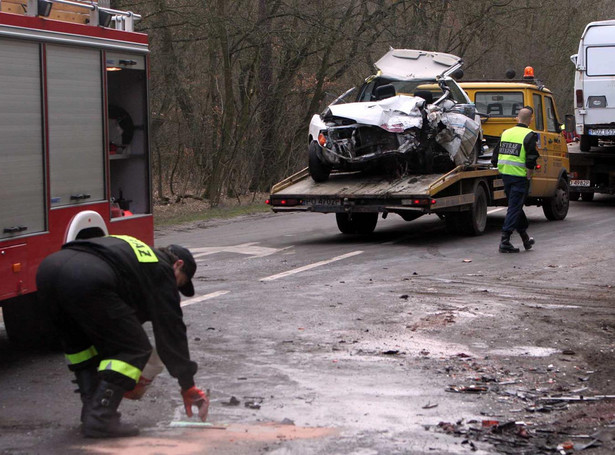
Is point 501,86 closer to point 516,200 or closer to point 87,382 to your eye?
point 516,200

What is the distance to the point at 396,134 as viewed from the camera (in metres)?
13.7

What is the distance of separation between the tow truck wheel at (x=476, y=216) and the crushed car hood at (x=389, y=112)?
165cm

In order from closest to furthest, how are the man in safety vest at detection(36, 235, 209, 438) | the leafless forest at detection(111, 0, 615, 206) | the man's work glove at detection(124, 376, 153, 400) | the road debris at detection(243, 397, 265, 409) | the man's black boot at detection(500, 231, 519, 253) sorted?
the man in safety vest at detection(36, 235, 209, 438)
the man's work glove at detection(124, 376, 153, 400)
the road debris at detection(243, 397, 265, 409)
the man's black boot at detection(500, 231, 519, 253)
the leafless forest at detection(111, 0, 615, 206)

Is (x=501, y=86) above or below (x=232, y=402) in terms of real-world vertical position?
above

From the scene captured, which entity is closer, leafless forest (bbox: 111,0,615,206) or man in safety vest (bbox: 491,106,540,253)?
man in safety vest (bbox: 491,106,540,253)

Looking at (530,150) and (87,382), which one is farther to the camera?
(530,150)

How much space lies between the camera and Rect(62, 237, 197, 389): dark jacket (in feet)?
16.7

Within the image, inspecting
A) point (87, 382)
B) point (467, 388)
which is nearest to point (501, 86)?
point (467, 388)

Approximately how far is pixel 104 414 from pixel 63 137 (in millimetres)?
2767

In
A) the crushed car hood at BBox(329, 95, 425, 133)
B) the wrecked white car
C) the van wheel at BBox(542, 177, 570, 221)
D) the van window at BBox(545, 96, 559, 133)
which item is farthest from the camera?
the van wheel at BBox(542, 177, 570, 221)

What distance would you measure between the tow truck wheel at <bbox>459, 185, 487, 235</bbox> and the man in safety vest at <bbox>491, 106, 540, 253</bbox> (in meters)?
1.38

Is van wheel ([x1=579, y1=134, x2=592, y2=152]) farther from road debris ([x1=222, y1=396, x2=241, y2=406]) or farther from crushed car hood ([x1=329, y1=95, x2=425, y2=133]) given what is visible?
road debris ([x1=222, y1=396, x2=241, y2=406])

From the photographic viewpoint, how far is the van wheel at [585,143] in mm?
20672

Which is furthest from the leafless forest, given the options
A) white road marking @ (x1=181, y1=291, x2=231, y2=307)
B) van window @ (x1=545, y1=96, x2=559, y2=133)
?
white road marking @ (x1=181, y1=291, x2=231, y2=307)
